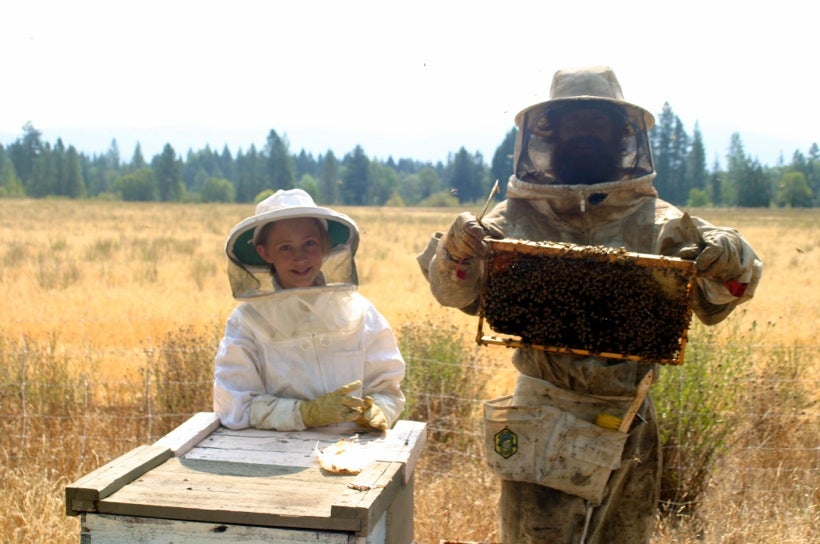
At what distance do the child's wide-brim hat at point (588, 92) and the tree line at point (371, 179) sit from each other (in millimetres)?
39883

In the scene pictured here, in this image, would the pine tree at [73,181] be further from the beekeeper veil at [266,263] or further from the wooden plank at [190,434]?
the wooden plank at [190,434]

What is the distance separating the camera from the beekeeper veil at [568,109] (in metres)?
3.19

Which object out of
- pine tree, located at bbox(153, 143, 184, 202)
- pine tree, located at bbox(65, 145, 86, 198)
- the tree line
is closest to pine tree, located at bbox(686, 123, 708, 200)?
the tree line

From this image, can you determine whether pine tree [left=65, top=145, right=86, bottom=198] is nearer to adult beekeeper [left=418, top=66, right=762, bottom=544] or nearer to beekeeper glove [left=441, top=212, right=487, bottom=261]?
adult beekeeper [left=418, top=66, right=762, bottom=544]

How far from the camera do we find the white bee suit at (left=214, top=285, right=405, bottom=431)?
326cm

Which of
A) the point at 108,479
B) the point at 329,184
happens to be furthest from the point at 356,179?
the point at 108,479

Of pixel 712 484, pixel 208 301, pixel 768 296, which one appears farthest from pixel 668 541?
pixel 768 296

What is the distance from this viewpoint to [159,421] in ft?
19.2

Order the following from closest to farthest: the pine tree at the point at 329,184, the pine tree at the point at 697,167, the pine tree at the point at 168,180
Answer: the pine tree at the point at 697,167 → the pine tree at the point at 329,184 → the pine tree at the point at 168,180

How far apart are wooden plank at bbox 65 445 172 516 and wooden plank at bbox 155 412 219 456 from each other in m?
0.06

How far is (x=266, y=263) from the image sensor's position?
364 cm

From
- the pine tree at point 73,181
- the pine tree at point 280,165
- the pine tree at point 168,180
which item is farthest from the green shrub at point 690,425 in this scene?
the pine tree at point 73,181

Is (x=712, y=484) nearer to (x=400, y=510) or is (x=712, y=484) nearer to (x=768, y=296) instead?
(x=400, y=510)

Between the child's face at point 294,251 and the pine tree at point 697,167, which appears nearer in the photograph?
the child's face at point 294,251
